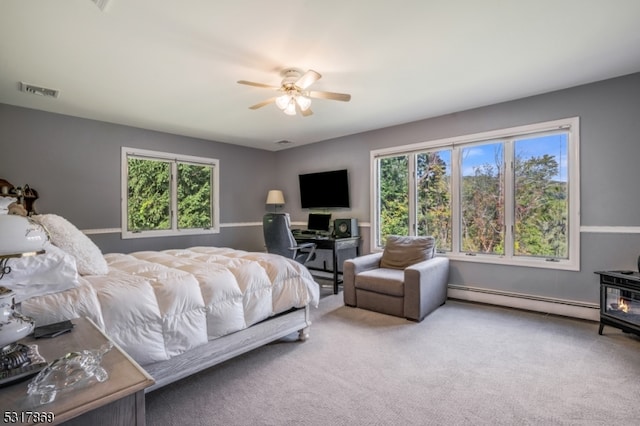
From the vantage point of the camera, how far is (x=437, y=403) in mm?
1888

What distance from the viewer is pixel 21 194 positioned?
3.45 meters

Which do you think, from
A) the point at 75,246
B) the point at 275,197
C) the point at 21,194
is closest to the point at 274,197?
the point at 275,197

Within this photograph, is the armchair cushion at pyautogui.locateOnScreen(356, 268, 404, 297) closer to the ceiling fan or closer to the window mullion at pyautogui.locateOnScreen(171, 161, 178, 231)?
the ceiling fan

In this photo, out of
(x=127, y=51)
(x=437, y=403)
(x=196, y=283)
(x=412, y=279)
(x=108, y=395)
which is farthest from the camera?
(x=412, y=279)

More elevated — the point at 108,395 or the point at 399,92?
the point at 399,92

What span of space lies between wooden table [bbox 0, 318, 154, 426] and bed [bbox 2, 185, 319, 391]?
66cm

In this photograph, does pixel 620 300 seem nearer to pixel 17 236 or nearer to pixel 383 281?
pixel 383 281

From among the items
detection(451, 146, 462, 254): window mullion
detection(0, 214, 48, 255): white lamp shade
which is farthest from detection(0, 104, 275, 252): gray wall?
detection(451, 146, 462, 254): window mullion

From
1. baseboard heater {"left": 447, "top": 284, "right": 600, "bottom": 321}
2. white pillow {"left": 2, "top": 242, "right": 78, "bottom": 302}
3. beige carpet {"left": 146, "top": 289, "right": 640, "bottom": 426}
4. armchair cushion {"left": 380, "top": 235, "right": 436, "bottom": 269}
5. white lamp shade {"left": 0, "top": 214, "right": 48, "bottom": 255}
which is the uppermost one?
white lamp shade {"left": 0, "top": 214, "right": 48, "bottom": 255}

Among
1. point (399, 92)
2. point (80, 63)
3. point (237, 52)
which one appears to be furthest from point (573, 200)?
point (80, 63)

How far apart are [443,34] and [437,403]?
2.50 meters

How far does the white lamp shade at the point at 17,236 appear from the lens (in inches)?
37.9

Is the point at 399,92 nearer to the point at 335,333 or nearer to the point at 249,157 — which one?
the point at 335,333

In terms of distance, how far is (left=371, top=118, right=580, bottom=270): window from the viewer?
11.0ft
